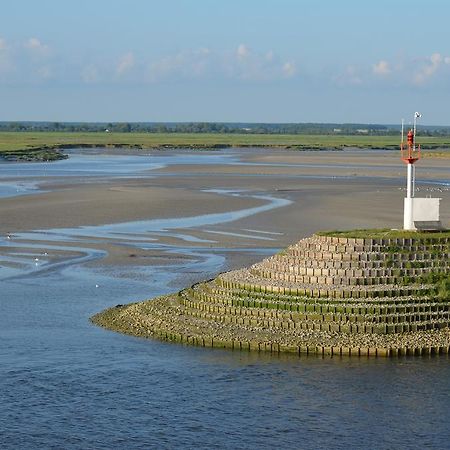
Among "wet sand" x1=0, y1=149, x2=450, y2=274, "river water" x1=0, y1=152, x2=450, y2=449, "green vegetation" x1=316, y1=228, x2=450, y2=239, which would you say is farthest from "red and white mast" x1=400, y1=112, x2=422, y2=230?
"wet sand" x1=0, y1=149, x2=450, y2=274

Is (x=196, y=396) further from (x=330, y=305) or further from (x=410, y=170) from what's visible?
(x=410, y=170)

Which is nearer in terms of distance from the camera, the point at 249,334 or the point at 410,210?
the point at 249,334

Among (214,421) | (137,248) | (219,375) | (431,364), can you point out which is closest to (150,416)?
(214,421)

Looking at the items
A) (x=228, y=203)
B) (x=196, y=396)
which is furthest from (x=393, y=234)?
(x=228, y=203)

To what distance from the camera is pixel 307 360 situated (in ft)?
137

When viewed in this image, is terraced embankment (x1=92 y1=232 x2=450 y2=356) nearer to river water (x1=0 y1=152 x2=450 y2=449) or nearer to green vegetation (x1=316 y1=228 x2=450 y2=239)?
green vegetation (x1=316 y1=228 x2=450 y2=239)

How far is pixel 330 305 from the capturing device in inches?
1764

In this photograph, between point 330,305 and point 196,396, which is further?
point 330,305

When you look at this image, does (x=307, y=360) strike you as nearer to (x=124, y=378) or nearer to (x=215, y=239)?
(x=124, y=378)

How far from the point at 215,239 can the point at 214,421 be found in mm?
41678

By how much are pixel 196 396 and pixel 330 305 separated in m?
9.36

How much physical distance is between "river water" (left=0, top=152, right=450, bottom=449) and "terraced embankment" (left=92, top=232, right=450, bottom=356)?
45.6 inches

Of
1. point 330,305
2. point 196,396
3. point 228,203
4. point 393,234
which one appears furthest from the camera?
point 228,203

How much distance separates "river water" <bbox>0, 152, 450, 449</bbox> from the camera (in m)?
33.7
